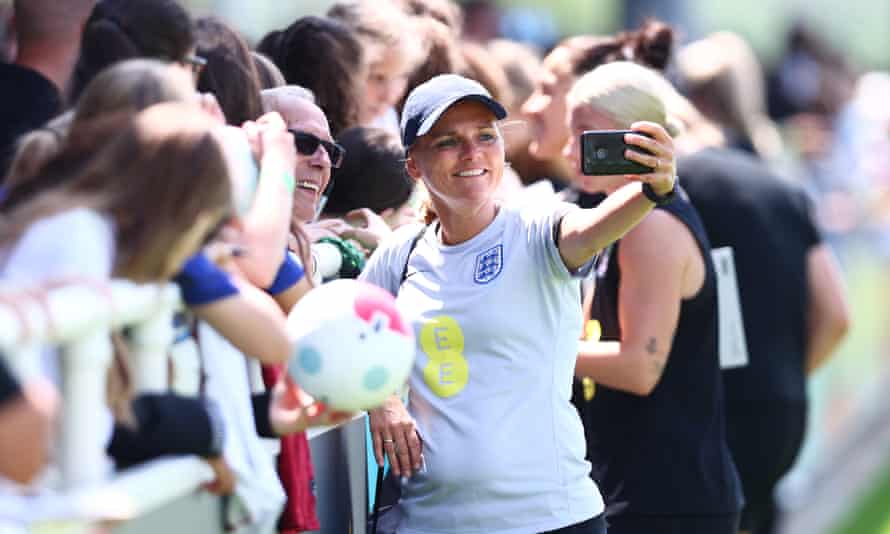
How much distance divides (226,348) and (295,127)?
1.22 meters

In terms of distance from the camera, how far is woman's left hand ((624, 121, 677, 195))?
3717 millimetres

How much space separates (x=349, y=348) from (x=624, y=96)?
6.50 ft

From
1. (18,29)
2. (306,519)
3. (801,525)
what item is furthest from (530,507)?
(801,525)

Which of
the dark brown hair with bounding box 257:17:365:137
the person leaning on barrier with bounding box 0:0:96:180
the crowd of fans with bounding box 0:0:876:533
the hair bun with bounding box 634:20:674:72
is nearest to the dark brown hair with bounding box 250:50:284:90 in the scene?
the crowd of fans with bounding box 0:0:876:533

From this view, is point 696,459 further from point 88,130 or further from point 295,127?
point 88,130

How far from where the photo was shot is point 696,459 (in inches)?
194

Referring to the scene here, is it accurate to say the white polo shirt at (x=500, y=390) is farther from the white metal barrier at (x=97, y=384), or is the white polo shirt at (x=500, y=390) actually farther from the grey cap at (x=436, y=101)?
the white metal barrier at (x=97, y=384)

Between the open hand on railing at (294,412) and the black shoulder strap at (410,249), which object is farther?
the black shoulder strap at (410,249)

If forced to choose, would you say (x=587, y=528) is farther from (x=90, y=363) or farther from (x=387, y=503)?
(x=90, y=363)

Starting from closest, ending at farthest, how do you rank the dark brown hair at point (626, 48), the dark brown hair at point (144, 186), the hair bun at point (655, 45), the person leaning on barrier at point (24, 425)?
the person leaning on barrier at point (24, 425) → the dark brown hair at point (144, 186) → the dark brown hair at point (626, 48) → the hair bun at point (655, 45)

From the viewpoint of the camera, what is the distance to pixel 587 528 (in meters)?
3.98

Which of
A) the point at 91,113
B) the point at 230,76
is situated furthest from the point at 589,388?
the point at 91,113

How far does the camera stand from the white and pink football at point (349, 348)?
10.2ft

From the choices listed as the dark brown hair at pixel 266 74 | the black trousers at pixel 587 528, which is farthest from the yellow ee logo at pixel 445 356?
the dark brown hair at pixel 266 74
